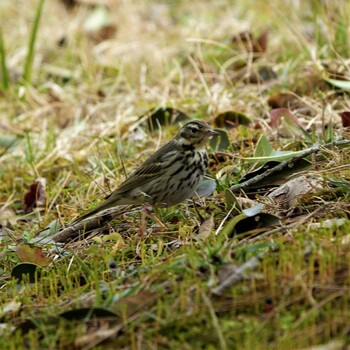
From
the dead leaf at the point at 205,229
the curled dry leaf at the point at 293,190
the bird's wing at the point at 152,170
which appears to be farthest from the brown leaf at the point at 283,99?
the dead leaf at the point at 205,229

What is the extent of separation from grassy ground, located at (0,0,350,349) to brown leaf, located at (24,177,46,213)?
3 cm

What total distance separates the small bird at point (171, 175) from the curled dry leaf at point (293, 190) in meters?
0.51

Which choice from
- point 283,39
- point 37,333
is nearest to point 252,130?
point 283,39

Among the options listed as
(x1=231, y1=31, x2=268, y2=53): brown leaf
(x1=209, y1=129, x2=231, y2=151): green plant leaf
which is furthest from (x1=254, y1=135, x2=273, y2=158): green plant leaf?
(x1=231, y1=31, x2=268, y2=53): brown leaf

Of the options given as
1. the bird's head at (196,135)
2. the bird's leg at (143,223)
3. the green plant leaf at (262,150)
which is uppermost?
the bird's head at (196,135)

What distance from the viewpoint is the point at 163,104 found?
642 cm

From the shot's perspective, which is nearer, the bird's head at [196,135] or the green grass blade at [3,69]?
the bird's head at [196,135]

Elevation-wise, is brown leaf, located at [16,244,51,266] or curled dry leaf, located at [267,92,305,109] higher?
brown leaf, located at [16,244,51,266]

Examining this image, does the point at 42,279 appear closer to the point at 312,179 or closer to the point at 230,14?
the point at 312,179

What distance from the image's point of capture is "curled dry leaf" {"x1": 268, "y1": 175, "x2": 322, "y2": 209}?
13.7ft

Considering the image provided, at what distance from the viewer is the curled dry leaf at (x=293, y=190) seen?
13.7ft

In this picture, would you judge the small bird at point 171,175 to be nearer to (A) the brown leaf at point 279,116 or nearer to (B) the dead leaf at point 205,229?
(B) the dead leaf at point 205,229

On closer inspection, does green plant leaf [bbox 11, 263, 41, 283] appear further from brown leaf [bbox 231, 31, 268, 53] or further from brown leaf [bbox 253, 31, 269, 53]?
brown leaf [bbox 253, 31, 269, 53]

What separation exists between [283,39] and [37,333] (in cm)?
535
